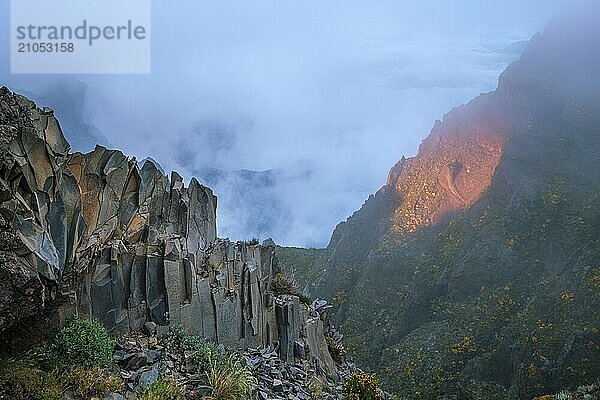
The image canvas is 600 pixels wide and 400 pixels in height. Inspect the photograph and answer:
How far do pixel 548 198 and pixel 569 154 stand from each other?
331 inches

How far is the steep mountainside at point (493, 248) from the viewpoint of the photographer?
170ft

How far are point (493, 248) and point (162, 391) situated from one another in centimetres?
6184

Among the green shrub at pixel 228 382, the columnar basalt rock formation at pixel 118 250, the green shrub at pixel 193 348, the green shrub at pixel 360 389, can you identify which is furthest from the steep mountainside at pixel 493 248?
the green shrub at pixel 228 382

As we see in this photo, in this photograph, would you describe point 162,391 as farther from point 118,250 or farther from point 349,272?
point 349,272

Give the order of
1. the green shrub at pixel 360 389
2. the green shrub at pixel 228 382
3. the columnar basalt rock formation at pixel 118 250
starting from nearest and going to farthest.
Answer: the columnar basalt rock formation at pixel 118 250 → the green shrub at pixel 228 382 → the green shrub at pixel 360 389

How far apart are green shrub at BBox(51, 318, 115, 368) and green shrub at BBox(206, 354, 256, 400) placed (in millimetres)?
2511

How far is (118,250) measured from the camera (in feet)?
55.0

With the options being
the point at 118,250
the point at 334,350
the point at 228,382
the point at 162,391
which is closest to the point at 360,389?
the point at 228,382

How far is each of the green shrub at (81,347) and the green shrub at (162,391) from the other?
136 cm

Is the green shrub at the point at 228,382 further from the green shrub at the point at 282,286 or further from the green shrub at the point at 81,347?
the green shrub at the point at 282,286

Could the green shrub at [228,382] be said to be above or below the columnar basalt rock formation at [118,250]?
below

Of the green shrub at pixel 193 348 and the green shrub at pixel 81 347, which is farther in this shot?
the green shrub at pixel 193 348

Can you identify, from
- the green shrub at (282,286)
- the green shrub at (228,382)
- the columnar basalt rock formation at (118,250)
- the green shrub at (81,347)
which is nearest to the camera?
the columnar basalt rock formation at (118,250)

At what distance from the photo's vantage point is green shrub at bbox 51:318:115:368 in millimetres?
13016
